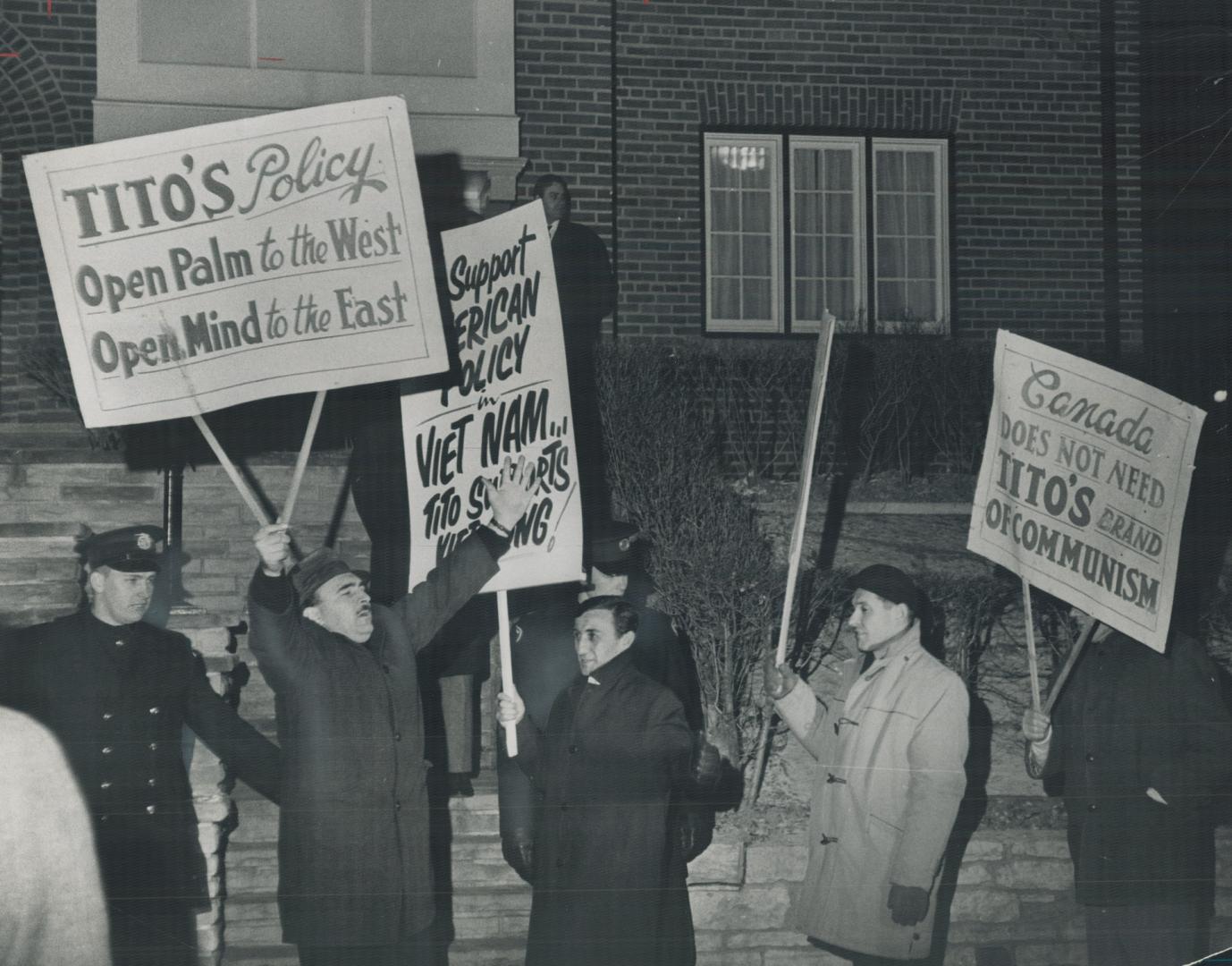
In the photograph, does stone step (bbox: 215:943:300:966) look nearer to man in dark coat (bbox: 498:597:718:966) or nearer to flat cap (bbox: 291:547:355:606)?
man in dark coat (bbox: 498:597:718:966)

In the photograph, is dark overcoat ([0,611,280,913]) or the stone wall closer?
dark overcoat ([0,611,280,913])

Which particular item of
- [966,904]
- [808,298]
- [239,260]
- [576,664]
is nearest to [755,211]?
[808,298]

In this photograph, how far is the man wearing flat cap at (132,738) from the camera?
4500mm

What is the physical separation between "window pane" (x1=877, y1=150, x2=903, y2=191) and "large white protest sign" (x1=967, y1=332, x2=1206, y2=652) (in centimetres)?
161

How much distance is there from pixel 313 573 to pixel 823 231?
3.00 meters

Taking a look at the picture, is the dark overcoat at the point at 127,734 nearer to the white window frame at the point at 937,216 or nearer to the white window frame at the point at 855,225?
the white window frame at the point at 855,225

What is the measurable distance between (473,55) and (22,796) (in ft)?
11.6

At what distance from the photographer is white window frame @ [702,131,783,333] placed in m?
6.48

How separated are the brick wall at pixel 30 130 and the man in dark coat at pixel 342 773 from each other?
2.02 m

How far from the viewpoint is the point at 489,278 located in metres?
5.10

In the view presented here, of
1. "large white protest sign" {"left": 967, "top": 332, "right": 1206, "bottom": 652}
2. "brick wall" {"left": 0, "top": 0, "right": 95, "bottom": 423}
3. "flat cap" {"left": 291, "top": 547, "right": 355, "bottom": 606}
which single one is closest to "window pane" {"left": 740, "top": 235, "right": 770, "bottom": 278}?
"large white protest sign" {"left": 967, "top": 332, "right": 1206, "bottom": 652}

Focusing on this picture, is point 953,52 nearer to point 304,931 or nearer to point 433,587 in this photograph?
point 433,587

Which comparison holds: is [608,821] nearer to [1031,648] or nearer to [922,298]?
[1031,648]

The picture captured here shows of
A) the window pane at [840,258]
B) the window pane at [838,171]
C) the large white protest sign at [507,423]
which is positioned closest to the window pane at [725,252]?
the window pane at [840,258]
